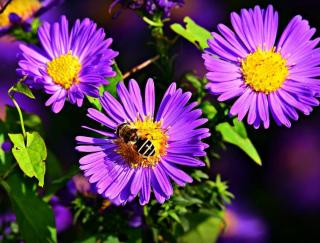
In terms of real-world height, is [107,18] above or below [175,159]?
above

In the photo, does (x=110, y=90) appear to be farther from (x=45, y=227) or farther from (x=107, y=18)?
(x=107, y=18)

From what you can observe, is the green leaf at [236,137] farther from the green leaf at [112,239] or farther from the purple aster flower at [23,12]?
the purple aster flower at [23,12]

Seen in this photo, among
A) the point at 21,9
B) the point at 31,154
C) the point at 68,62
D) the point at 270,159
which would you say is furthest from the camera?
the point at 270,159

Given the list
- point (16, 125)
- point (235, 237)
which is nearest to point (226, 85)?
point (16, 125)

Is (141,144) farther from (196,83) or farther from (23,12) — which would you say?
(23,12)

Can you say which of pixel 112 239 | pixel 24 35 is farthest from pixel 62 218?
pixel 24 35

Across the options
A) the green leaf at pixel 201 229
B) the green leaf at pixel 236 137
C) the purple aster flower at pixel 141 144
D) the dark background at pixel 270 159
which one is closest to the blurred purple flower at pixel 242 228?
the dark background at pixel 270 159
